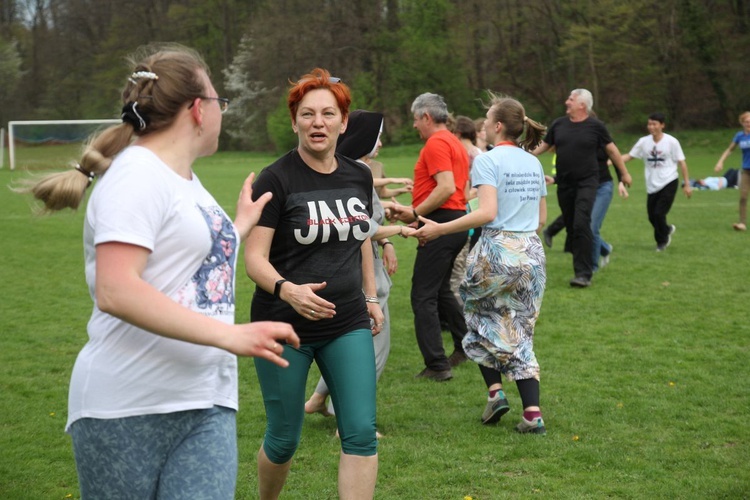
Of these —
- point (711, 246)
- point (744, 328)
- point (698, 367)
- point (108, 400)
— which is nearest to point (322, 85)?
point (108, 400)

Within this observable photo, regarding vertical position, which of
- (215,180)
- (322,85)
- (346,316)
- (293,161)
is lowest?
(215,180)

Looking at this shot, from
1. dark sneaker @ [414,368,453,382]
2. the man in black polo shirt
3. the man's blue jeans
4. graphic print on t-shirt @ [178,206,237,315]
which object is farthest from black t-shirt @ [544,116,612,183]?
graphic print on t-shirt @ [178,206,237,315]

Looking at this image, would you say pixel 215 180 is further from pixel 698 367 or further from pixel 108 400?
pixel 108 400

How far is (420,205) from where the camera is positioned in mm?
7020

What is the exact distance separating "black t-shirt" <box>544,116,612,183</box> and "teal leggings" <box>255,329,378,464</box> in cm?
759

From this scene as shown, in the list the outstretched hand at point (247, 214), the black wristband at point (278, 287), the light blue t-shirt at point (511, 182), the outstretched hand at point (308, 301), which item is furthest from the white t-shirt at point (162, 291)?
the light blue t-shirt at point (511, 182)

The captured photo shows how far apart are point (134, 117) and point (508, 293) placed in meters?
3.55

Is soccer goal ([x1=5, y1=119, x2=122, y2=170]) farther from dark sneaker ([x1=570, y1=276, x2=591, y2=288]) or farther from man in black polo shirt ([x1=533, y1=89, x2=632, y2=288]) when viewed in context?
dark sneaker ([x1=570, y1=276, x2=591, y2=288])

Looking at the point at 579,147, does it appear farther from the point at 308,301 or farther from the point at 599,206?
the point at 308,301

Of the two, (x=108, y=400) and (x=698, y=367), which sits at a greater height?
(x=108, y=400)

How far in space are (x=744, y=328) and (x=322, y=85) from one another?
19.8 ft

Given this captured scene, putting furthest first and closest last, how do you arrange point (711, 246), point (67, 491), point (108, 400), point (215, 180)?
point (215, 180), point (711, 246), point (67, 491), point (108, 400)

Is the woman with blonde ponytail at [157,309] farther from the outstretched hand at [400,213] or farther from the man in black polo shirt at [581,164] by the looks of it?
the man in black polo shirt at [581,164]

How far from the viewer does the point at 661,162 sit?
1430cm
